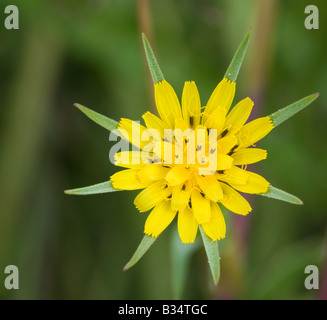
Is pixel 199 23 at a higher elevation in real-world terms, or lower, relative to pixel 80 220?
higher

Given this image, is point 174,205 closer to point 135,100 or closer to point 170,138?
point 170,138

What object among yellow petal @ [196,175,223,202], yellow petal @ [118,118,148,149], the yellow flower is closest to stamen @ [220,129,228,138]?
the yellow flower

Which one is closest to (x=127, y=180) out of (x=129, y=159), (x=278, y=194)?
(x=129, y=159)

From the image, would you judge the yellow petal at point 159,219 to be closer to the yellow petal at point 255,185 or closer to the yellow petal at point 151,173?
the yellow petal at point 151,173

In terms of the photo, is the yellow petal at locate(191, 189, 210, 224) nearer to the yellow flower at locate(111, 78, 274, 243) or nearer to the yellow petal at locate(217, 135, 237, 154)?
the yellow flower at locate(111, 78, 274, 243)
